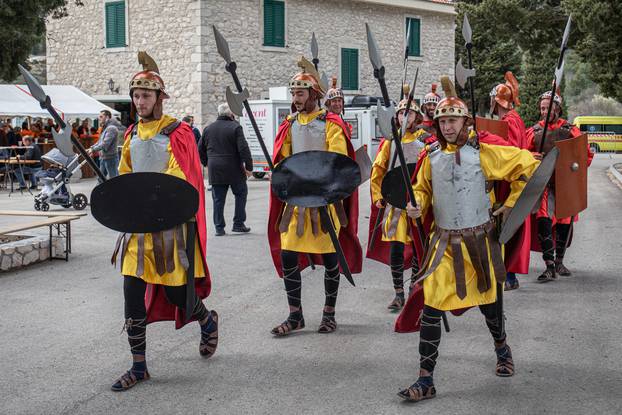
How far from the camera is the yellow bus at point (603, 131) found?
141ft

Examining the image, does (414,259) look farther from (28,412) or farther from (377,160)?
(28,412)

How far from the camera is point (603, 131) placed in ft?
144

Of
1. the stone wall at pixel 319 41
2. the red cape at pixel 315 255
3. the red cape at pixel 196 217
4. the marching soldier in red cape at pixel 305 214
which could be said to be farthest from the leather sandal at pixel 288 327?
the stone wall at pixel 319 41

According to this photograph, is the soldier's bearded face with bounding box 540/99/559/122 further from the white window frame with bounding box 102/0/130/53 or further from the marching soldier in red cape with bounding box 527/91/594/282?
the white window frame with bounding box 102/0/130/53

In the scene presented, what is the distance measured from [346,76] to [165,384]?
1048 inches

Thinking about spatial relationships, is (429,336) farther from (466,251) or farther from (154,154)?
(154,154)

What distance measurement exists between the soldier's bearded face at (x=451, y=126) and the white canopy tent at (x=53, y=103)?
A: 16891 mm

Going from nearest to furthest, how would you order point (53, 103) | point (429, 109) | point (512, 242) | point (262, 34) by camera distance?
point (512, 242)
point (429, 109)
point (53, 103)
point (262, 34)

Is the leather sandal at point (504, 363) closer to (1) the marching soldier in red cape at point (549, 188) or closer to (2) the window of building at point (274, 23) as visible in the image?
(1) the marching soldier in red cape at point (549, 188)

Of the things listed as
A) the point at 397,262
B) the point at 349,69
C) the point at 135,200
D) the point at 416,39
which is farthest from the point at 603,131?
the point at 135,200

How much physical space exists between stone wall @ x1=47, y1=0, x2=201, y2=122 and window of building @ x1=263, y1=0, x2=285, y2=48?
2.73m

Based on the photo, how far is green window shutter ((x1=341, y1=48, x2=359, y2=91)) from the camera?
30688 mm

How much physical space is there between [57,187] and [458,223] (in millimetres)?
11472

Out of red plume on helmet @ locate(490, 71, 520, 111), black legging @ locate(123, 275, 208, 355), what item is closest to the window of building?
red plume on helmet @ locate(490, 71, 520, 111)
